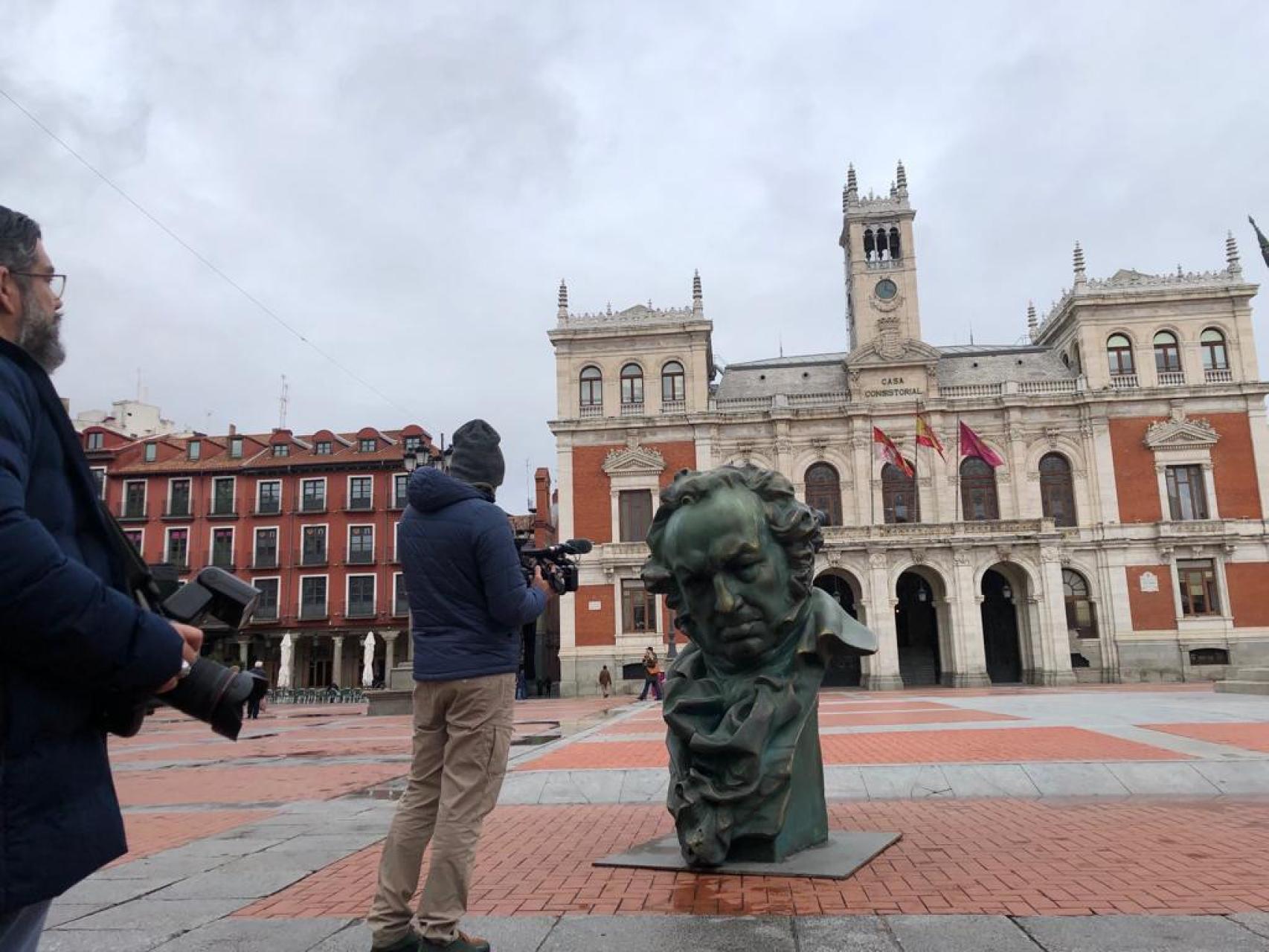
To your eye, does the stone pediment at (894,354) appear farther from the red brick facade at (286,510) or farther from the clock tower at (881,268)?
the red brick facade at (286,510)

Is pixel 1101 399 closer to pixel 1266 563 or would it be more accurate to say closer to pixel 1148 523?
pixel 1148 523

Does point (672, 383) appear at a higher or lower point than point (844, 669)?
higher

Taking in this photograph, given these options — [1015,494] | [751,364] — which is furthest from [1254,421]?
[751,364]

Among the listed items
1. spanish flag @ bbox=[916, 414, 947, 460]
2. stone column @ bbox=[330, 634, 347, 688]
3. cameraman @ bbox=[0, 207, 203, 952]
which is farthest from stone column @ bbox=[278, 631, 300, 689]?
cameraman @ bbox=[0, 207, 203, 952]

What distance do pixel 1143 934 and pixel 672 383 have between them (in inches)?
1257

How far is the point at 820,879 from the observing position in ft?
14.1

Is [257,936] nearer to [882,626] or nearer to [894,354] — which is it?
[882,626]

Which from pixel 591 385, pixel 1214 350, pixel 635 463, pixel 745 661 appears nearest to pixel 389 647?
pixel 635 463

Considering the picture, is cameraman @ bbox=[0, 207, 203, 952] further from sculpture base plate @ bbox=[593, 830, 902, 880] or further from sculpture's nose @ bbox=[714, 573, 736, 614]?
sculpture base plate @ bbox=[593, 830, 902, 880]

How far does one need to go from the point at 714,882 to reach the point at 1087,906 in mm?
1585

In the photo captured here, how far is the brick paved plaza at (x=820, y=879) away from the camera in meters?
3.58

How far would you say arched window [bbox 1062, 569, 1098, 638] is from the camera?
31.8 meters

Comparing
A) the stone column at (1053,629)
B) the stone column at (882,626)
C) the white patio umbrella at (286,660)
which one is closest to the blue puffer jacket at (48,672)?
the stone column at (882,626)

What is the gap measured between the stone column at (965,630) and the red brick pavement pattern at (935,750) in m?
20.6
